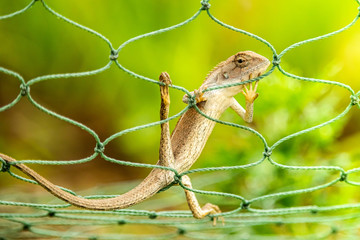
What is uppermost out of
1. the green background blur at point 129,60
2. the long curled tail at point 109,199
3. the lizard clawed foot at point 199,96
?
the green background blur at point 129,60

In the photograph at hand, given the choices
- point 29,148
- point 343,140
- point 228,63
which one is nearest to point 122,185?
point 29,148

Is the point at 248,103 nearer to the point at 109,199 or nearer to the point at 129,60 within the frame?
the point at 109,199

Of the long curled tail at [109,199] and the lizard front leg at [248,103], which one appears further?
the lizard front leg at [248,103]

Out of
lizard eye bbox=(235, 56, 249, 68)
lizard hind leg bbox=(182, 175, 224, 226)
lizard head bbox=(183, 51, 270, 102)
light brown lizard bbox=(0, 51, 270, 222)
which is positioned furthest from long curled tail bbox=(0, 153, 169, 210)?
lizard eye bbox=(235, 56, 249, 68)

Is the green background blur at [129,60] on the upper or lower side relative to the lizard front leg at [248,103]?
upper

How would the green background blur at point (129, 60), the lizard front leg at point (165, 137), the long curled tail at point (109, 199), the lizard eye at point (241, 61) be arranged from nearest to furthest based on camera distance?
the long curled tail at point (109, 199) < the lizard front leg at point (165, 137) < the lizard eye at point (241, 61) < the green background blur at point (129, 60)

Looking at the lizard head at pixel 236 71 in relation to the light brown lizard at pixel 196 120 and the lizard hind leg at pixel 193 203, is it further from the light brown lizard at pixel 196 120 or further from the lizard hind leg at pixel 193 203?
the lizard hind leg at pixel 193 203

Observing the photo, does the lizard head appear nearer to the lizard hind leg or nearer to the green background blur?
the lizard hind leg

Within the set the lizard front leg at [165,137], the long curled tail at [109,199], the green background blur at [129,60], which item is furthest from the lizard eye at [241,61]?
Answer: the green background blur at [129,60]

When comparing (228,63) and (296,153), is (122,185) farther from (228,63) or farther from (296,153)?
(228,63)
